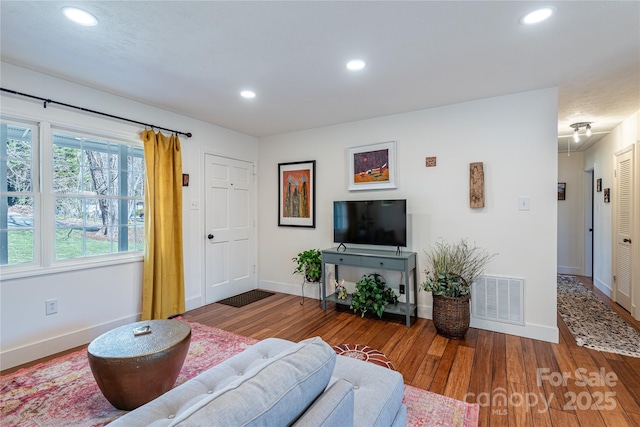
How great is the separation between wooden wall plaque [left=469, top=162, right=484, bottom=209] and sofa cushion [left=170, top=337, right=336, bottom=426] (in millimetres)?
2680

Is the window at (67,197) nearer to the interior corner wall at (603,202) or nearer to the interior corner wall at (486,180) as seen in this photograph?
the interior corner wall at (486,180)

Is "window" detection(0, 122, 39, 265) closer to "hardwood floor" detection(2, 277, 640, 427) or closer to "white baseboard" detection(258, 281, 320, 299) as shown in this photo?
"hardwood floor" detection(2, 277, 640, 427)

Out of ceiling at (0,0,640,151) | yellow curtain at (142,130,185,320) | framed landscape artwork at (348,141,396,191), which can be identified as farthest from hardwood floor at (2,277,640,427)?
ceiling at (0,0,640,151)

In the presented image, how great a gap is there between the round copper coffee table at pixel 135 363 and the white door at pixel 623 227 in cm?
493

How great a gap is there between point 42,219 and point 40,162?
502 millimetres

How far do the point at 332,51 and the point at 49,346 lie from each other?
3441 millimetres

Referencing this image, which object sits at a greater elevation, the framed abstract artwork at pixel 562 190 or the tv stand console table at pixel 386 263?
the framed abstract artwork at pixel 562 190

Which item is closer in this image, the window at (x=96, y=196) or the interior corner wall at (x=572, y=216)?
the window at (x=96, y=196)

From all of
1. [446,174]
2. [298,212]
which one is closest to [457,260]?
[446,174]

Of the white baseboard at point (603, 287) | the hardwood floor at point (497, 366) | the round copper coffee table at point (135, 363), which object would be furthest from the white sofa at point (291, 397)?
the white baseboard at point (603, 287)

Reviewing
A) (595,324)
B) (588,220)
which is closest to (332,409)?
(595,324)

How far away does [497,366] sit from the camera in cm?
238

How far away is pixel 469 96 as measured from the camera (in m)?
3.06

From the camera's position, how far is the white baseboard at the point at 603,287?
420 centimetres
